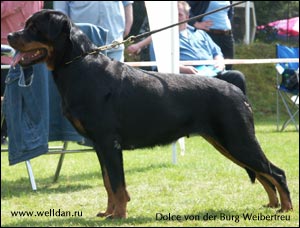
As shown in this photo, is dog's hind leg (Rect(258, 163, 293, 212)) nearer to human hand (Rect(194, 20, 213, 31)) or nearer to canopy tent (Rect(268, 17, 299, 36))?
human hand (Rect(194, 20, 213, 31))

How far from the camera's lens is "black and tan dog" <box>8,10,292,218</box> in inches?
183

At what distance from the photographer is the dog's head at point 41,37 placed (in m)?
4.61

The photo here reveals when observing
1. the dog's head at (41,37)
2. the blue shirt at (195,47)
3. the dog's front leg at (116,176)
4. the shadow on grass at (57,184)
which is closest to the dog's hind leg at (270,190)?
the dog's front leg at (116,176)

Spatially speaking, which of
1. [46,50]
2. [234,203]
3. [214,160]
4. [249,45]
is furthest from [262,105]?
[46,50]

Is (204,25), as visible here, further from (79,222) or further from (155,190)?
(79,222)

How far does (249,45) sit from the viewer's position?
1605 centimetres

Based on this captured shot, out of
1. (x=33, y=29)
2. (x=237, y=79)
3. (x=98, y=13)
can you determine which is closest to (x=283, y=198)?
(x=237, y=79)

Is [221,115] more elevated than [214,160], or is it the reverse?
[221,115]

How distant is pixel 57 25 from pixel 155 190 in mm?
1902

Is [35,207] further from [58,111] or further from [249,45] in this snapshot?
[249,45]

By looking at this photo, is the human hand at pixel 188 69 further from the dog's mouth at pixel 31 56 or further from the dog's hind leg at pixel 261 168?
the dog's mouth at pixel 31 56

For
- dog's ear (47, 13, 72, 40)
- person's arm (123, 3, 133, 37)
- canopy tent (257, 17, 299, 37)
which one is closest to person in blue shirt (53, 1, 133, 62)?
person's arm (123, 3, 133, 37)

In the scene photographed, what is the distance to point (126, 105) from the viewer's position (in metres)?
4.82

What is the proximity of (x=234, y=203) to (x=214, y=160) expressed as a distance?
2366 mm
